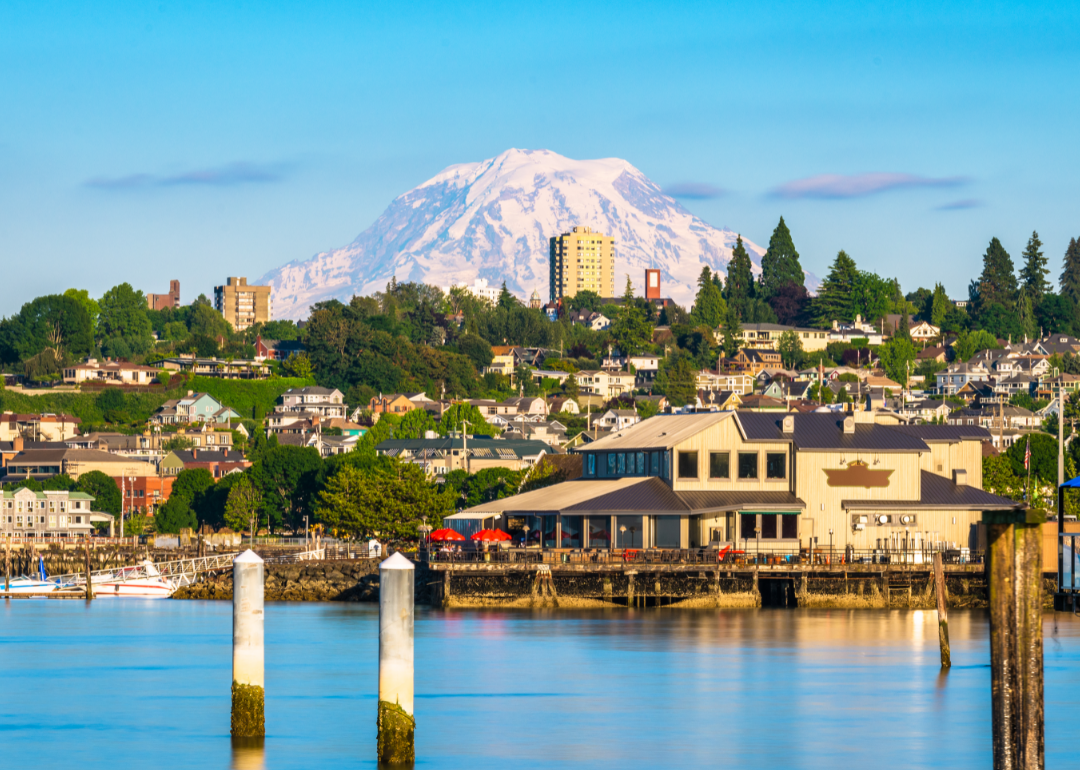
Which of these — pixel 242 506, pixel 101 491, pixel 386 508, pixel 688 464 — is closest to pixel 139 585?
pixel 386 508

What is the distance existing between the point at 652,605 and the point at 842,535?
30.2ft

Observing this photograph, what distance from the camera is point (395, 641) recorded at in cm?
2377

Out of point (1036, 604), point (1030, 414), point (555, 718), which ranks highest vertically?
point (1030, 414)

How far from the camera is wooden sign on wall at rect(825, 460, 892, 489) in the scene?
224 feet

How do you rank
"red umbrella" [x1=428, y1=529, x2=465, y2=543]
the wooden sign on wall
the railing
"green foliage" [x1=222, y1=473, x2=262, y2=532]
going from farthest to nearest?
"green foliage" [x1=222, y1=473, x2=262, y2=532]
"red umbrella" [x1=428, y1=529, x2=465, y2=543]
the wooden sign on wall
the railing

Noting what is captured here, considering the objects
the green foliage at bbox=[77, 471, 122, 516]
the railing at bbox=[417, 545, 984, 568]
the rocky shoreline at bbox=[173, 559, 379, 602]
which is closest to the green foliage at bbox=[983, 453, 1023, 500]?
the railing at bbox=[417, 545, 984, 568]

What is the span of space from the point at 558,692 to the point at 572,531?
27.3 m

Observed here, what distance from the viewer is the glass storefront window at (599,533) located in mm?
66750

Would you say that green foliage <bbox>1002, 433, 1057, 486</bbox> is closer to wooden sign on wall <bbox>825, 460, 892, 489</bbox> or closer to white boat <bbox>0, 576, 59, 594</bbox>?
wooden sign on wall <bbox>825, 460, 892, 489</bbox>

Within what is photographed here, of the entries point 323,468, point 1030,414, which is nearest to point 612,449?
point 323,468

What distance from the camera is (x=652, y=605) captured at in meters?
63.8

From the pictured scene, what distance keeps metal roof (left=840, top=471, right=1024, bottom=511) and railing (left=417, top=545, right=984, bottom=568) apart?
3077 millimetres

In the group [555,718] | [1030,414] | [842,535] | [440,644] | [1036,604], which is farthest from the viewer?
[1030,414]

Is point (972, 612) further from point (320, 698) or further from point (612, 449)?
point (320, 698)
